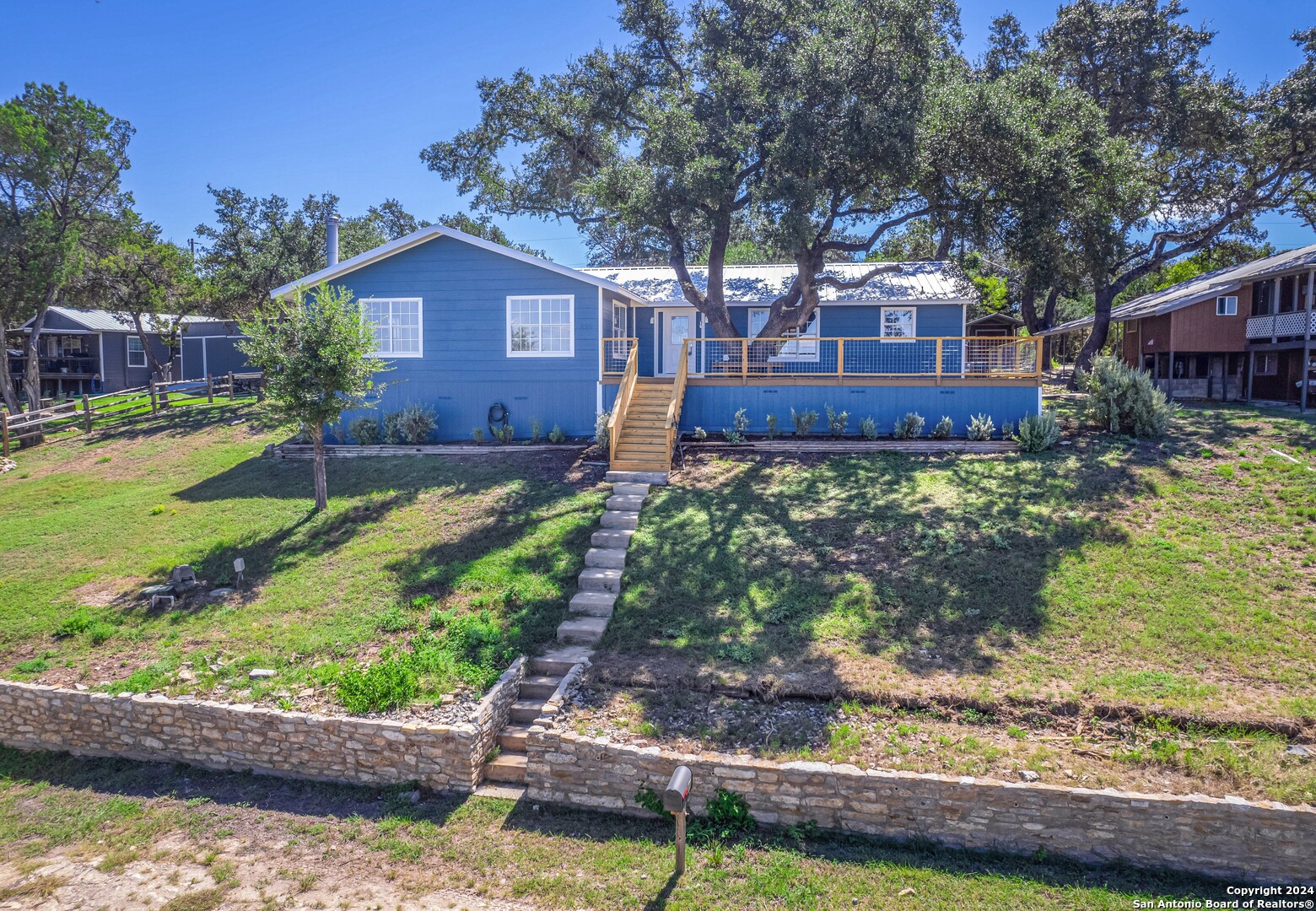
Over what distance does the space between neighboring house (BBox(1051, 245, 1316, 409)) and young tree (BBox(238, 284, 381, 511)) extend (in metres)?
21.8

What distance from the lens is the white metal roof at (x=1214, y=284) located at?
2071cm

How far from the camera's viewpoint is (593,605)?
10016 millimetres

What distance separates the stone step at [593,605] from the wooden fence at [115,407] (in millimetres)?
16669

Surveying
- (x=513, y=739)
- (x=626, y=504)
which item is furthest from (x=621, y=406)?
(x=513, y=739)

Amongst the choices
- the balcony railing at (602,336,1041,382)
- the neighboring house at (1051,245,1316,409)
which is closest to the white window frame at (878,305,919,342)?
the balcony railing at (602,336,1041,382)

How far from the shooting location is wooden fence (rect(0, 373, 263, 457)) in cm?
2031

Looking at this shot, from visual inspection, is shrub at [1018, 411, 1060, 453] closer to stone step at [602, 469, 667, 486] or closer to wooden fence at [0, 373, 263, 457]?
stone step at [602, 469, 667, 486]

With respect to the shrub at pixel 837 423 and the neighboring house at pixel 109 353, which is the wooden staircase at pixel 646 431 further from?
the neighboring house at pixel 109 353

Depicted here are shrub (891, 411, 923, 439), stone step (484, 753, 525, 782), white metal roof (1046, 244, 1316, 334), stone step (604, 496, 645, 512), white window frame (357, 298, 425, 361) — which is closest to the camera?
stone step (484, 753, 525, 782)

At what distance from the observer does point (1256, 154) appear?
20.9 metres

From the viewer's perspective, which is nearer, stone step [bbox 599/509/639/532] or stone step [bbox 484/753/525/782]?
stone step [bbox 484/753/525/782]

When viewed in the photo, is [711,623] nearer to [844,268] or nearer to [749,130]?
[749,130]

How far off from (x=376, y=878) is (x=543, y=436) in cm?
1120

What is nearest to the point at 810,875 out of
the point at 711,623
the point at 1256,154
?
the point at 711,623
